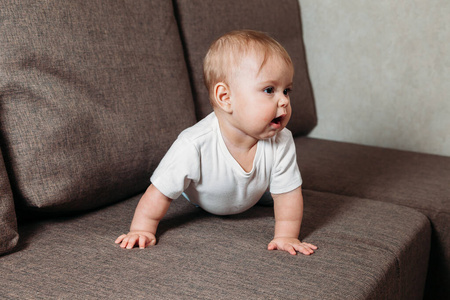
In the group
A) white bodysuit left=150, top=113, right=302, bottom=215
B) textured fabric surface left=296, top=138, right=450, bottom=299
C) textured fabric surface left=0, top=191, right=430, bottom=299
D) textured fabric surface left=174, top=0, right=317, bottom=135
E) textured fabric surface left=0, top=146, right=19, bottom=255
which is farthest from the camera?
textured fabric surface left=174, top=0, right=317, bottom=135

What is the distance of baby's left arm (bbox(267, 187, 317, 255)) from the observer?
39.9 inches

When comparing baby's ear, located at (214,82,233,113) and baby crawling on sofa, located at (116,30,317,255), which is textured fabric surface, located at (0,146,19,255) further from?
baby's ear, located at (214,82,233,113)

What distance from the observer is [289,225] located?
41.9 inches

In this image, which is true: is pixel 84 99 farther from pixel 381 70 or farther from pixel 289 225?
pixel 381 70

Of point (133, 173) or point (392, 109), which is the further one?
point (392, 109)

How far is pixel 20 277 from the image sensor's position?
0.87 metres

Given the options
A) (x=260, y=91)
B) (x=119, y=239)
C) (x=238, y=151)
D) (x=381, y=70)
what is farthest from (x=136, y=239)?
(x=381, y=70)

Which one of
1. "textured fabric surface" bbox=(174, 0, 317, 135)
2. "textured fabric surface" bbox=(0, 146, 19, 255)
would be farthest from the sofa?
"textured fabric surface" bbox=(174, 0, 317, 135)

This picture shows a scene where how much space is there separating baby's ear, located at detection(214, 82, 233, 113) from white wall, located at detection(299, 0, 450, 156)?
1.08 metres

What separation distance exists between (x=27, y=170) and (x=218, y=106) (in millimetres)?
447

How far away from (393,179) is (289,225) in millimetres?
612

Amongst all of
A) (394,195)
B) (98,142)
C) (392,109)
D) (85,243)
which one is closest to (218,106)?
(98,142)

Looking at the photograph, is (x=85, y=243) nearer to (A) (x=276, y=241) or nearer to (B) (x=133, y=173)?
(B) (x=133, y=173)

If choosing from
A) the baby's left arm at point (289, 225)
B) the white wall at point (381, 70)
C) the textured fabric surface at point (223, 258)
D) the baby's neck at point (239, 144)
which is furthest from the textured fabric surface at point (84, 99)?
the white wall at point (381, 70)
